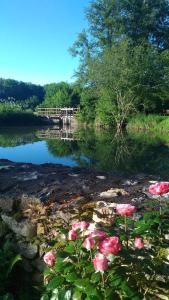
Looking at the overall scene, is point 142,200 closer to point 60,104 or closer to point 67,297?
point 67,297

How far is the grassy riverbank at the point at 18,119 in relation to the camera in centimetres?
4028

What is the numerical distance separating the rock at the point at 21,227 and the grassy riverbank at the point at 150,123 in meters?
25.8

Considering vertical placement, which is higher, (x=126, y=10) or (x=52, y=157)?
(x=126, y=10)

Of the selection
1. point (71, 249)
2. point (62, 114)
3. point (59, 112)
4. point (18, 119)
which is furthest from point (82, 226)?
point (59, 112)

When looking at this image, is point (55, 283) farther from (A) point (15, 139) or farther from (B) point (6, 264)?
(A) point (15, 139)

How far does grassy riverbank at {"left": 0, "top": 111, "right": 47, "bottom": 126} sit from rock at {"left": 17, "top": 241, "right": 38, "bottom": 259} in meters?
36.6

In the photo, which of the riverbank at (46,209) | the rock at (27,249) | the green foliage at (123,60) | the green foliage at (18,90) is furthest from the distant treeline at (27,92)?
the rock at (27,249)

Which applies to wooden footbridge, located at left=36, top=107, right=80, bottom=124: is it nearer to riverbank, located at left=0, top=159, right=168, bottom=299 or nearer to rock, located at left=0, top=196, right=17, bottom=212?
riverbank, located at left=0, top=159, right=168, bottom=299

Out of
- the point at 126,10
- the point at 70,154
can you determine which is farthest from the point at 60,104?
the point at 70,154

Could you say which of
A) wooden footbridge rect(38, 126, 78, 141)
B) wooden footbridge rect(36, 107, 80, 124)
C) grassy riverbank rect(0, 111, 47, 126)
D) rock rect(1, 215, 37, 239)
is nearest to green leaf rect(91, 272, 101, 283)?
rock rect(1, 215, 37, 239)

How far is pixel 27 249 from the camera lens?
378 cm

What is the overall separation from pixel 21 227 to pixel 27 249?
0.27 m

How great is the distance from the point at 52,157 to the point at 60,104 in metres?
55.9

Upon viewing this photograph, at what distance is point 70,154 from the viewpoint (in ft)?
48.6
